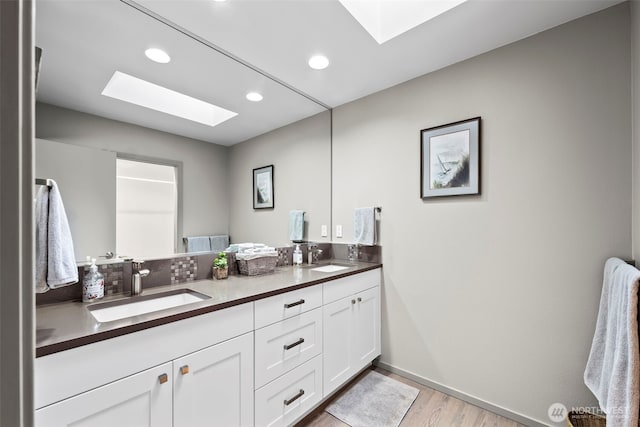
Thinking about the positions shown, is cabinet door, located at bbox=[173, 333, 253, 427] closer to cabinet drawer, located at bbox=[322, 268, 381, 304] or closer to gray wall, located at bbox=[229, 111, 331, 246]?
cabinet drawer, located at bbox=[322, 268, 381, 304]

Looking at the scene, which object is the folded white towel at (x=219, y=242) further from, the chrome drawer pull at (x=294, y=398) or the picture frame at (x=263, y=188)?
the chrome drawer pull at (x=294, y=398)

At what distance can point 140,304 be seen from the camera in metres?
1.42

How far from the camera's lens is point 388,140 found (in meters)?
2.35

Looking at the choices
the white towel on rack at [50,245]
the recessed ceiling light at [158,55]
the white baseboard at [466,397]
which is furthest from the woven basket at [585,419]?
the recessed ceiling light at [158,55]

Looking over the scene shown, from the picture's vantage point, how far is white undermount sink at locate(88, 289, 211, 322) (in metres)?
1.28

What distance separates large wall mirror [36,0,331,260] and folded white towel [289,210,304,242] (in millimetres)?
68

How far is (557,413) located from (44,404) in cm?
239

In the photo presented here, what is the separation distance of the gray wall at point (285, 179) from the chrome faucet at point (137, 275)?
0.57 meters

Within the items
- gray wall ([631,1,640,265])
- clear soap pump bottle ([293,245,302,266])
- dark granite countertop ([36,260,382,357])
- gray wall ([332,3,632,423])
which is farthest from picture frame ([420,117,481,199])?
clear soap pump bottle ([293,245,302,266])

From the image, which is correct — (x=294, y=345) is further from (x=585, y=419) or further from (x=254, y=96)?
(x=254, y=96)

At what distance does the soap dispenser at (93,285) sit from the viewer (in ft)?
4.26

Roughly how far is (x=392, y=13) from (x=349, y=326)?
2.08 m

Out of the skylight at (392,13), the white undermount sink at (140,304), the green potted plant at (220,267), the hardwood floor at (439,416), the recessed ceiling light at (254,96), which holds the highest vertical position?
the skylight at (392,13)

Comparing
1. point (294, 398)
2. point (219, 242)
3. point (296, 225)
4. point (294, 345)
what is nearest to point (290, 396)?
point (294, 398)
